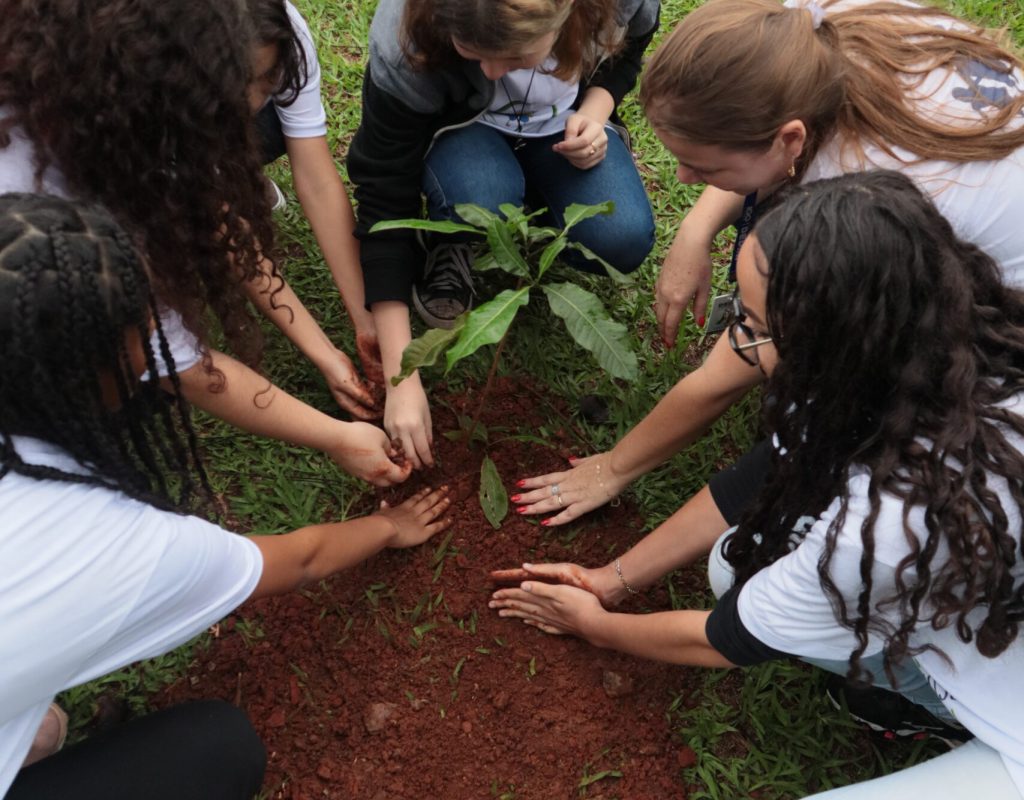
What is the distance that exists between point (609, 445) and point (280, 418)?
91 centimetres

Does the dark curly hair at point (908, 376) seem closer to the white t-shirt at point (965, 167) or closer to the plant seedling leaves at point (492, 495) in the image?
the white t-shirt at point (965, 167)

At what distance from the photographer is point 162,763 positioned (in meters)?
1.57

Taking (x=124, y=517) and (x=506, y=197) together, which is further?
(x=506, y=197)

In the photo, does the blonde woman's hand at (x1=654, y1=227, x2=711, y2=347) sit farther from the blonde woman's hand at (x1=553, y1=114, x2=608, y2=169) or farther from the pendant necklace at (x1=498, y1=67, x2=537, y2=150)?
the pendant necklace at (x1=498, y1=67, x2=537, y2=150)

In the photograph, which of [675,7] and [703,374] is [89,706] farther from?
[675,7]

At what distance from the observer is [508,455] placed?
2.35 m

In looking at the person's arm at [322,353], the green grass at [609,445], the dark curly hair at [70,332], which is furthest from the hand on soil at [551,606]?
the dark curly hair at [70,332]

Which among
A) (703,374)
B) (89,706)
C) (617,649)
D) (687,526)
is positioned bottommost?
(89,706)

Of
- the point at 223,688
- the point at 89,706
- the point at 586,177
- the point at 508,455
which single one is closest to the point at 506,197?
the point at 586,177

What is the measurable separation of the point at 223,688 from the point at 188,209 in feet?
3.62

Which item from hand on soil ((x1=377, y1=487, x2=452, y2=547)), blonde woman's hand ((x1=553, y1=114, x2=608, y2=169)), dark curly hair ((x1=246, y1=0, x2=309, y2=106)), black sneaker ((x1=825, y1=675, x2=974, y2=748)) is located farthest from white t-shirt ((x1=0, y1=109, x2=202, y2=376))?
black sneaker ((x1=825, y1=675, x2=974, y2=748))

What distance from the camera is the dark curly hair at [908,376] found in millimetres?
1253

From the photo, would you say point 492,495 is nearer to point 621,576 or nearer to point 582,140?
point 621,576

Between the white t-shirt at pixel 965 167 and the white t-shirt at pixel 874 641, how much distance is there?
69 cm
